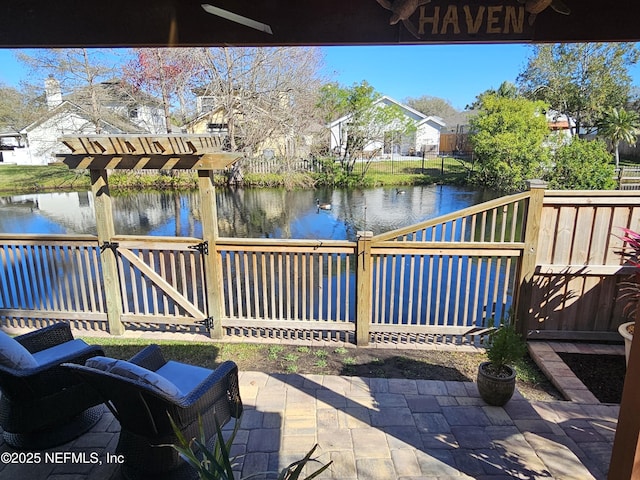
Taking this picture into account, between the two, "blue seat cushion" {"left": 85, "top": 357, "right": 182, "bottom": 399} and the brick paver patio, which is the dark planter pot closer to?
the brick paver patio

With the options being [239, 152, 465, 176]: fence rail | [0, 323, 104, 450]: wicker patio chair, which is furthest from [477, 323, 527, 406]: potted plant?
[239, 152, 465, 176]: fence rail

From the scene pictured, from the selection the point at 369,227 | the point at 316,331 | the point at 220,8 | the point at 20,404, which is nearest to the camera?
the point at 220,8

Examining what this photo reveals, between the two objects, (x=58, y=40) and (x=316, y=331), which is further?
(x=316, y=331)

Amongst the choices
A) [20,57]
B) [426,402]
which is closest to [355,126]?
[20,57]

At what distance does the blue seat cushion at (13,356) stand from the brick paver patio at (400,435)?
1.92 ft

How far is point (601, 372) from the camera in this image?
324cm

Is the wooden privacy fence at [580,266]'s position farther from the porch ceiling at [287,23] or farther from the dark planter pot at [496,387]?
the porch ceiling at [287,23]

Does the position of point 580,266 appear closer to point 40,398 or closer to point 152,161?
point 152,161

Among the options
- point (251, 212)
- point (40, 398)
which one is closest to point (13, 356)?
point (40, 398)

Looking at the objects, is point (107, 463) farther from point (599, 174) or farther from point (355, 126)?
point (355, 126)

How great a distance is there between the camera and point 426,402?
9.04ft

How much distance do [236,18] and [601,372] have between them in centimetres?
369

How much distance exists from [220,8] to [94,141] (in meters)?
2.24

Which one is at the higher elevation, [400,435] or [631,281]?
[631,281]
